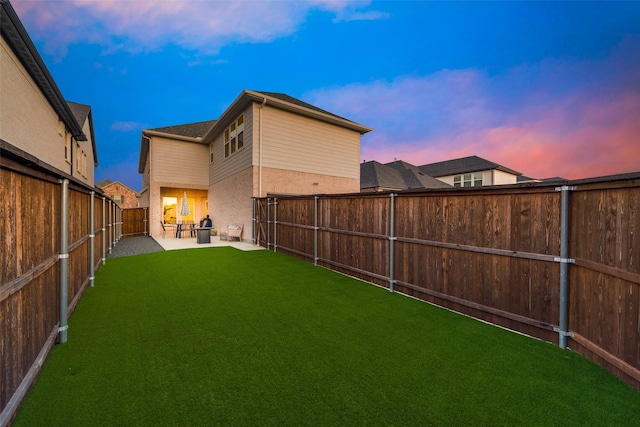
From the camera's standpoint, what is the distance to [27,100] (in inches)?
328

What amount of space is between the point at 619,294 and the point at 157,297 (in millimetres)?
6679

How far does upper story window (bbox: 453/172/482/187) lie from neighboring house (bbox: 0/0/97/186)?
31.6 meters

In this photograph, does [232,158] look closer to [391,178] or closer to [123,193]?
[391,178]

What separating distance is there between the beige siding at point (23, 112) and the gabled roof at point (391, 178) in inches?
812

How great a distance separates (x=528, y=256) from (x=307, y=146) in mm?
12169

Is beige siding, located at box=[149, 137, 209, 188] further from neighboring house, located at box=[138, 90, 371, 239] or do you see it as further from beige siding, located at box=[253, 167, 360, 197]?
beige siding, located at box=[253, 167, 360, 197]

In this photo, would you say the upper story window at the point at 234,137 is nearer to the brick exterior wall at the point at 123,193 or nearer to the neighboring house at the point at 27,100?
the neighboring house at the point at 27,100

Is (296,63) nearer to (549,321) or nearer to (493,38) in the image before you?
(493,38)

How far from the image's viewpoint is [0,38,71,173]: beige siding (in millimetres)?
6879

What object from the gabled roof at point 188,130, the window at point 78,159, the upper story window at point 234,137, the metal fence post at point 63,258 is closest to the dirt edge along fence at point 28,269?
the metal fence post at point 63,258

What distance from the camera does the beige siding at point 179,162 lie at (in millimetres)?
16812

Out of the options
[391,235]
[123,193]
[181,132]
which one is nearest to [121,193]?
[123,193]

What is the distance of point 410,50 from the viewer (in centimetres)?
3238

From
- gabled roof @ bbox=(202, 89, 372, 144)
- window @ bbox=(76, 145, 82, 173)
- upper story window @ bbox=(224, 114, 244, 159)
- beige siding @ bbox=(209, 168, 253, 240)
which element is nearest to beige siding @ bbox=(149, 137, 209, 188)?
beige siding @ bbox=(209, 168, 253, 240)
